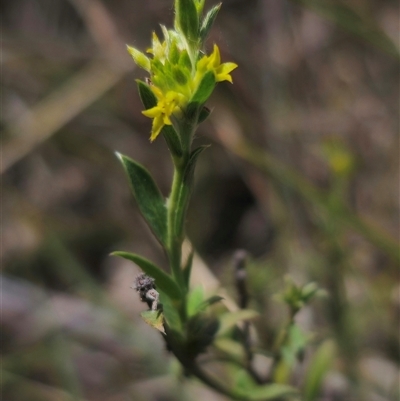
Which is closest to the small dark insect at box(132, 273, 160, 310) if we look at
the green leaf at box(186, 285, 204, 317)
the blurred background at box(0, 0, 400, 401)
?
the green leaf at box(186, 285, 204, 317)

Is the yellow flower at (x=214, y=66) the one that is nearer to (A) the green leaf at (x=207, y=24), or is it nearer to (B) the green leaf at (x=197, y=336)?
(A) the green leaf at (x=207, y=24)

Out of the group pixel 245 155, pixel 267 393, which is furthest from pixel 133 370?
pixel 267 393

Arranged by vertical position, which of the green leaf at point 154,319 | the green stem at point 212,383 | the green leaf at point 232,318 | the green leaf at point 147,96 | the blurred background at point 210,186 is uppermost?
the blurred background at point 210,186

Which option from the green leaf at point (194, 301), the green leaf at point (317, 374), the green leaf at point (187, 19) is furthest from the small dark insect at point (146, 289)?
the green leaf at point (317, 374)

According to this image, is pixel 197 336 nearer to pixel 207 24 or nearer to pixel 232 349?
pixel 232 349

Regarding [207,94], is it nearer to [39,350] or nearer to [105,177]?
[39,350]

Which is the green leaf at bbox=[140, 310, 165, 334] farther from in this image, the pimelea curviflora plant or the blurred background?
the blurred background

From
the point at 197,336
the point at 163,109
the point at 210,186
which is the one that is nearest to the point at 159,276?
the point at 197,336
